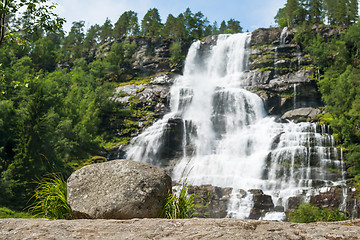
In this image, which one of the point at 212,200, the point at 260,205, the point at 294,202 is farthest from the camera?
the point at 212,200

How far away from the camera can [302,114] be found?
39.1 m

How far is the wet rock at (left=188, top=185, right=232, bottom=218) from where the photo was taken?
25688 mm

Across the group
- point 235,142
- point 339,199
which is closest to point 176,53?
point 235,142

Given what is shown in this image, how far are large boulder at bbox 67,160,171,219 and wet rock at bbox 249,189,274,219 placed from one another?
21577mm

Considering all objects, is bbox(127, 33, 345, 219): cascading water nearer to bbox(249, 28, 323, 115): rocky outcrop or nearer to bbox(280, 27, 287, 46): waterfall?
bbox(249, 28, 323, 115): rocky outcrop

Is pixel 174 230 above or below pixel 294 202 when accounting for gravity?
above

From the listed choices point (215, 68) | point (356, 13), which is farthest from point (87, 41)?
point (356, 13)

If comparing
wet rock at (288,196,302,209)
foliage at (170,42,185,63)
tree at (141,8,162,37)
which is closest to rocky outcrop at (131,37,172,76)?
foliage at (170,42,185,63)

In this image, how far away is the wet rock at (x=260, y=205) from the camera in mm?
25147

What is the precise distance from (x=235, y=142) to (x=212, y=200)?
11.0 meters

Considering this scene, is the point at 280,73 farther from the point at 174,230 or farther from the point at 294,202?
the point at 174,230

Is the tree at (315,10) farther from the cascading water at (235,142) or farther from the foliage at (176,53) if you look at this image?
the foliage at (176,53)

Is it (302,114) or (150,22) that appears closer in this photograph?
(302,114)

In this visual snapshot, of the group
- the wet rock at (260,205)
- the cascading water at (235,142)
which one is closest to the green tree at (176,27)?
the cascading water at (235,142)
